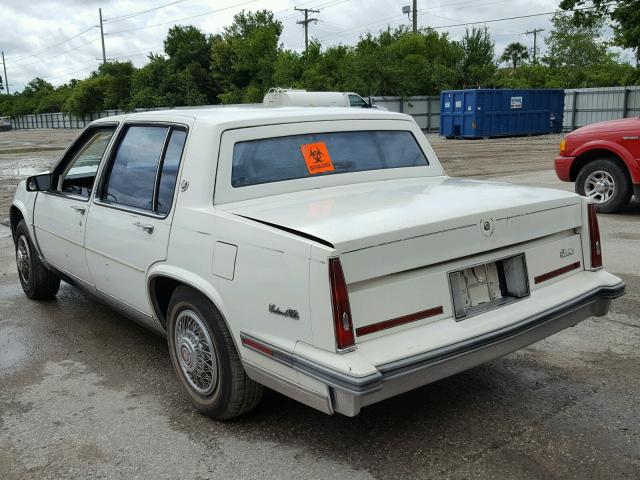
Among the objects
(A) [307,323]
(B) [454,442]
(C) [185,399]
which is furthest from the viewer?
(C) [185,399]

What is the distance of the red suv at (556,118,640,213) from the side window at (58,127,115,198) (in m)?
6.87

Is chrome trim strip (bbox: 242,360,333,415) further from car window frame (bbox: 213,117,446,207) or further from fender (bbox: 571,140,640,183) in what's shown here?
fender (bbox: 571,140,640,183)

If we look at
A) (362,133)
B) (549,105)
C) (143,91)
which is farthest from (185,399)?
(143,91)

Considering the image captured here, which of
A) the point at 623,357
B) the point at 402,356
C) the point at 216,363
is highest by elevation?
the point at 402,356

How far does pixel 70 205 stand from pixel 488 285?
305 cm

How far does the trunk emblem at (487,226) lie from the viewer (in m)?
3.19

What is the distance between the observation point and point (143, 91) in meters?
64.9

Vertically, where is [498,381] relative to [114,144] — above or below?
below

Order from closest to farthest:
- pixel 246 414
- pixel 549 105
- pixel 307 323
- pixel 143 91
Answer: pixel 307 323
pixel 246 414
pixel 549 105
pixel 143 91

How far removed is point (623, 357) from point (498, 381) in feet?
3.12

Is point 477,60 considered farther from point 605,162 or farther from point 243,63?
point 605,162

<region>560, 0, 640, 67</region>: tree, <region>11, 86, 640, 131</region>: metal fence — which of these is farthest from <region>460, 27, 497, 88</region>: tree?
<region>560, 0, 640, 67</region>: tree

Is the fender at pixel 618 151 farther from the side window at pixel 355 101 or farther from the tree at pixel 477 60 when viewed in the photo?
the tree at pixel 477 60

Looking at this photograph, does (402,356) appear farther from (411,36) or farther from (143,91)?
(143,91)
